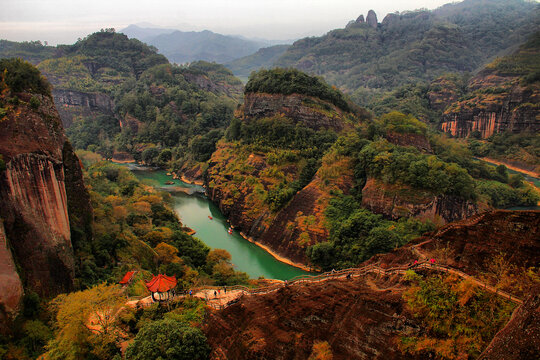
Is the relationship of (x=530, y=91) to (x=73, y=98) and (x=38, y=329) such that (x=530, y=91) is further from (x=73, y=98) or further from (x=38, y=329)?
(x=73, y=98)

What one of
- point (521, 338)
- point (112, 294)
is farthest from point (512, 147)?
point (112, 294)

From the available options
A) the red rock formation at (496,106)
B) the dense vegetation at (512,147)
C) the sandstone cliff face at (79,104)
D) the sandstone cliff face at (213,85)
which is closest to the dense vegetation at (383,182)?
the dense vegetation at (512,147)

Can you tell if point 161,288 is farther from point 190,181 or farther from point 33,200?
point 190,181

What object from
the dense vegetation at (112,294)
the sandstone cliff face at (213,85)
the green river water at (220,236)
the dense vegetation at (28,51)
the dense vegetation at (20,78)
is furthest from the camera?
the dense vegetation at (28,51)

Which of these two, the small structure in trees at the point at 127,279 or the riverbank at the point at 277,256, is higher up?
the small structure in trees at the point at 127,279

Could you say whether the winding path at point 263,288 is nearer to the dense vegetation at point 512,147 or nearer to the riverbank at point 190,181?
the riverbank at point 190,181

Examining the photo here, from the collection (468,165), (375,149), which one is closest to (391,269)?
(375,149)

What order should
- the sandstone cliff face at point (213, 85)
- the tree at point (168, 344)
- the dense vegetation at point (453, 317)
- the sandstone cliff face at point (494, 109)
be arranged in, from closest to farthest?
1. the dense vegetation at point (453, 317)
2. the tree at point (168, 344)
3. the sandstone cliff face at point (494, 109)
4. the sandstone cliff face at point (213, 85)
